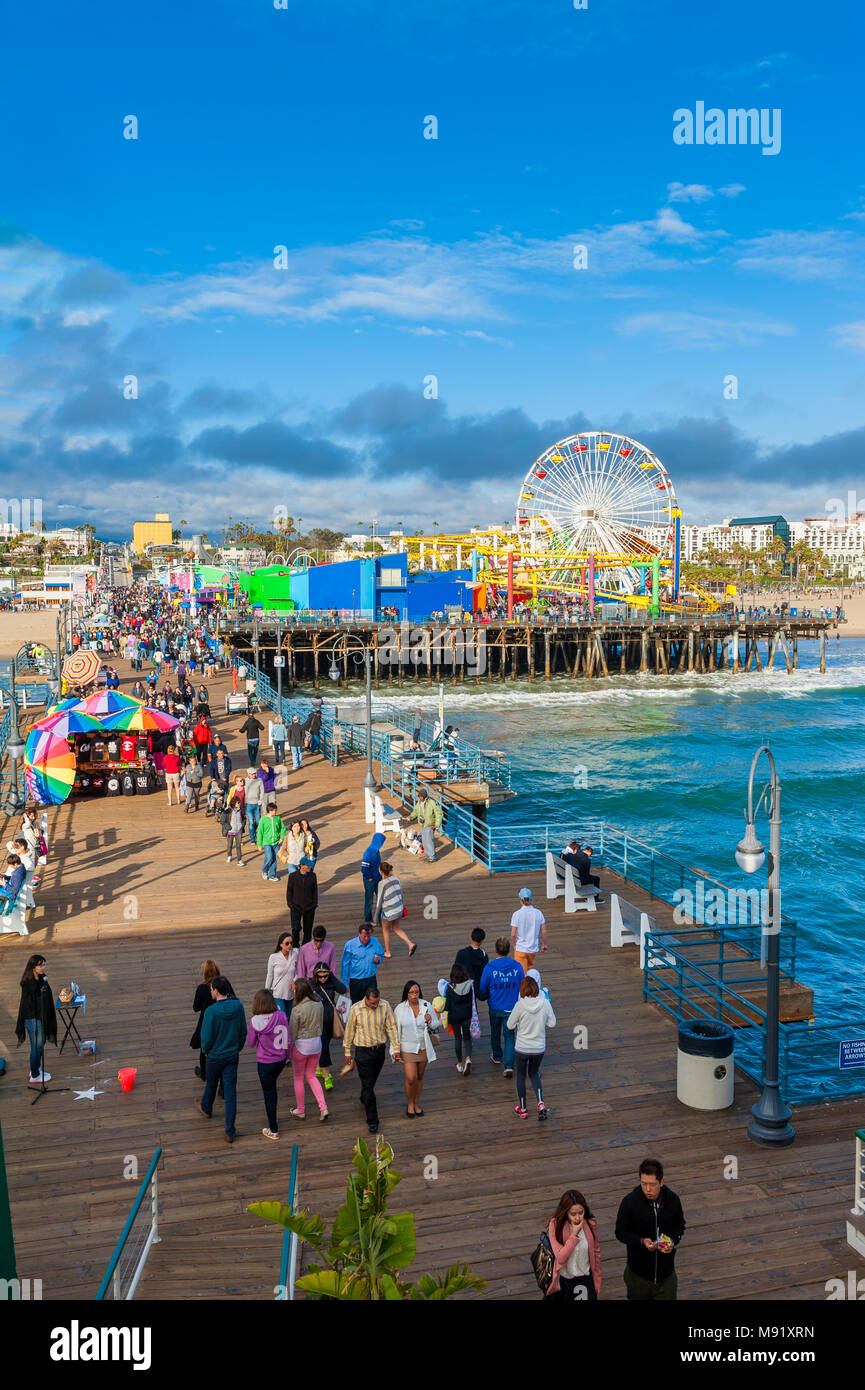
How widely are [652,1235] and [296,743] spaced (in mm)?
20500

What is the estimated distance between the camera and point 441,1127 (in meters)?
8.41

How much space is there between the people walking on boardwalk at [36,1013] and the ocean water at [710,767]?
11542mm

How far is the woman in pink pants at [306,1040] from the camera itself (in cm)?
816

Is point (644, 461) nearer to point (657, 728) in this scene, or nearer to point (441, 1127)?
point (657, 728)

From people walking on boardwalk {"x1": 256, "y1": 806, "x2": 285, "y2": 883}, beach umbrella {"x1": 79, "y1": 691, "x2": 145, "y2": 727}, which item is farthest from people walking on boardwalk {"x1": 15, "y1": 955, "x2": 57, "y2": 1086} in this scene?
beach umbrella {"x1": 79, "y1": 691, "x2": 145, "y2": 727}

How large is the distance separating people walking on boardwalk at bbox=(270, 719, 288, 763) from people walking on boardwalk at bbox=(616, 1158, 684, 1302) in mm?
19865

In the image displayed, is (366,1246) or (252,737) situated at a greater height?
(252,737)

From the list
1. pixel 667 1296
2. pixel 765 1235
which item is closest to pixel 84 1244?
pixel 667 1296

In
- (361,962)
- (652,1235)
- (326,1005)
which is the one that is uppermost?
(361,962)

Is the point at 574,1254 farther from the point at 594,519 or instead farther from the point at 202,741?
the point at 594,519

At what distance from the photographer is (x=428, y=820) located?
16.9 m

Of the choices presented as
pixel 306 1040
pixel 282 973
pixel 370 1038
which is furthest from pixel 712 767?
pixel 306 1040

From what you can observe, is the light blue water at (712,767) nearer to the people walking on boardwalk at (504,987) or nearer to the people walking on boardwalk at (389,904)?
the people walking on boardwalk at (504,987)
